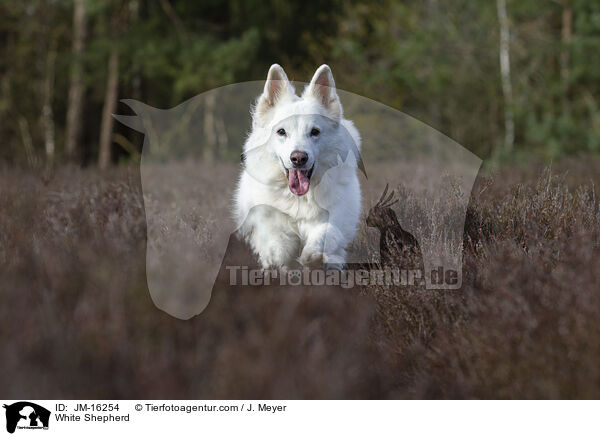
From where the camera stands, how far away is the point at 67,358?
1876 millimetres

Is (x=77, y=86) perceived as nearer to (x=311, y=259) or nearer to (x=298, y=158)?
(x=298, y=158)

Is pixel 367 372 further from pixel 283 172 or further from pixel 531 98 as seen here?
pixel 531 98

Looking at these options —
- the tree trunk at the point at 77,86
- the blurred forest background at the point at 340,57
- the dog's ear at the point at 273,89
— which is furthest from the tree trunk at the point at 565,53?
the dog's ear at the point at 273,89

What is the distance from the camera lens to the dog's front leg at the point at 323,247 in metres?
3.48

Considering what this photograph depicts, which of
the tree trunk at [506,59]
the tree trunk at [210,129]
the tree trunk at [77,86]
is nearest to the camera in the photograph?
the tree trunk at [77,86]

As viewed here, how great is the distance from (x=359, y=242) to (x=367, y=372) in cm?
186

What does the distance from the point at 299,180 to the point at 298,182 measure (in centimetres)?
2

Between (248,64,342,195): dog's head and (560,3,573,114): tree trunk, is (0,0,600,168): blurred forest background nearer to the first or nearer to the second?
(560,3,573,114): tree trunk

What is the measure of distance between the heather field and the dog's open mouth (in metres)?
0.87

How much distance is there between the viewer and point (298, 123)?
3.55 meters

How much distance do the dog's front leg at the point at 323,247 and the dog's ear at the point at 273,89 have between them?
928 millimetres

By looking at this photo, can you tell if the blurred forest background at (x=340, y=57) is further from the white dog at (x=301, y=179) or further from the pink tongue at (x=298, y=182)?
the pink tongue at (x=298, y=182)
